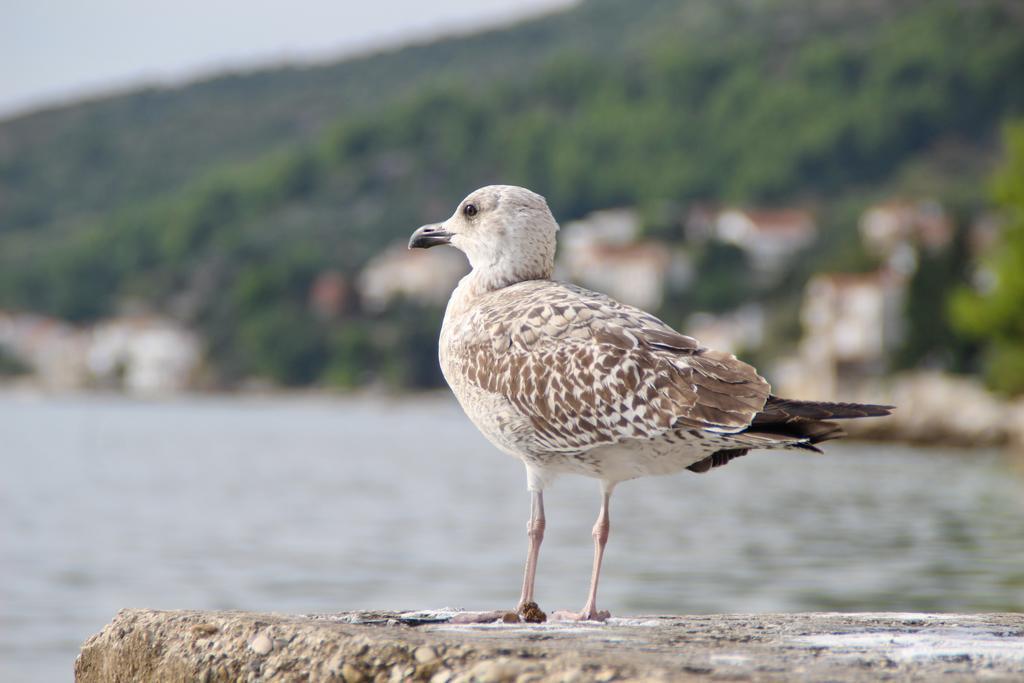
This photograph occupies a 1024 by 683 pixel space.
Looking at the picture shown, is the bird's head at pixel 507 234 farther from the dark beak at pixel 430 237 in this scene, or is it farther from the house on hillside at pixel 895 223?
the house on hillside at pixel 895 223

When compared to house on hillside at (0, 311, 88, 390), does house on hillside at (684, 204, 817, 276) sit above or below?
above

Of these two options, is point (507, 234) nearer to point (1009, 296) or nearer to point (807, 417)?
point (807, 417)

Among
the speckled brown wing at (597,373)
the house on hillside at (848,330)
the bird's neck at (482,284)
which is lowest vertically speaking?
the speckled brown wing at (597,373)

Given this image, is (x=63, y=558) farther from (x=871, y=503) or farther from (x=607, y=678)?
(x=607, y=678)

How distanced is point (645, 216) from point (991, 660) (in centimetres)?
15582

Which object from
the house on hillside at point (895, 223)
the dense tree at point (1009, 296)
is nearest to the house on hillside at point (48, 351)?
the house on hillside at point (895, 223)

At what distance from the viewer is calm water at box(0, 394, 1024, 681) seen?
15.6 metres

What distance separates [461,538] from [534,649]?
61.3 feet

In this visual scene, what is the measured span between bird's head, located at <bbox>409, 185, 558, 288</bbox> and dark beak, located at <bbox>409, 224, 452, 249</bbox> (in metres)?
0.14

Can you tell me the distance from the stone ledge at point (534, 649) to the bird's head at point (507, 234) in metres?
1.53

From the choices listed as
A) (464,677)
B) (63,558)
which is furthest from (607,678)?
(63,558)

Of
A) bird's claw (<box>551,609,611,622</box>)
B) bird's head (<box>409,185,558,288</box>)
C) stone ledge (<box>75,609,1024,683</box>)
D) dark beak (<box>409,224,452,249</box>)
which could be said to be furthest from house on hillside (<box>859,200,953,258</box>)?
stone ledge (<box>75,609,1024,683</box>)

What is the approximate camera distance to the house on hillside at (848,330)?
80.0 metres

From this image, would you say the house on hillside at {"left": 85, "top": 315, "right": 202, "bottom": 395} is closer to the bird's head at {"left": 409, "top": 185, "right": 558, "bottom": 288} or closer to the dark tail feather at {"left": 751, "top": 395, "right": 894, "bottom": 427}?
the bird's head at {"left": 409, "top": 185, "right": 558, "bottom": 288}
